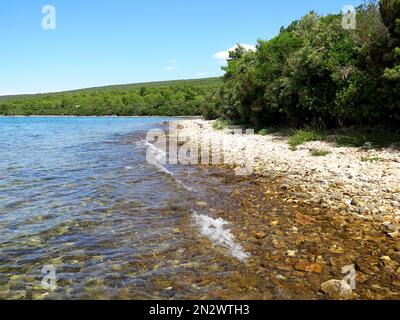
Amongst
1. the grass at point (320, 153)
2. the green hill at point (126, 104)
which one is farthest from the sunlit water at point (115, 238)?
the green hill at point (126, 104)

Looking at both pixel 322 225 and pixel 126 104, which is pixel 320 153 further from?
→ pixel 126 104

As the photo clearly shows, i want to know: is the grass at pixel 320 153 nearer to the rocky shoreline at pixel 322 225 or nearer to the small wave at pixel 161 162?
the rocky shoreline at pixel 322 225

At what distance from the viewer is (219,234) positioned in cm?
891

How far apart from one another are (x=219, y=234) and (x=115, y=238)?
242cm

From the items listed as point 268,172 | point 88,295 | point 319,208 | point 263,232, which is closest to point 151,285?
point 88,295

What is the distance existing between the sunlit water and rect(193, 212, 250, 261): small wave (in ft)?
0.07

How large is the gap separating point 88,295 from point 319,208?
6.50m

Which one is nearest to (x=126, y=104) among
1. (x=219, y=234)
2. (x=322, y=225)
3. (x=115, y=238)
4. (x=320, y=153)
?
(x=320, y=153)

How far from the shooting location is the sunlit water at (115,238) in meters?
6.61

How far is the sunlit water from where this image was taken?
6605 mm

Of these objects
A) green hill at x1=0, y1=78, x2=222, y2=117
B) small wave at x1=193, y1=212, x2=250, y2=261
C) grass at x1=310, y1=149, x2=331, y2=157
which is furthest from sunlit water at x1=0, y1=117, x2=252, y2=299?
green hill at x1=0, y1=78, x2=222, y2=117

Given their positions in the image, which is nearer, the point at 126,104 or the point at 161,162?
the point at 161,162

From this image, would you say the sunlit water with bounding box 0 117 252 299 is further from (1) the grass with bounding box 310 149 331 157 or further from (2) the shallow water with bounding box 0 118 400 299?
(1) the grass with bounding box 310 149 331 157

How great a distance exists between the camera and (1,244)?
8.54m
